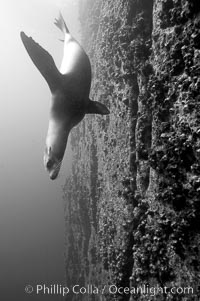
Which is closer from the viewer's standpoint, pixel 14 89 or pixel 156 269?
pixel 156 269

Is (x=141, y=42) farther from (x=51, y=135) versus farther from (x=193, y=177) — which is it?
(x=193, y=177)

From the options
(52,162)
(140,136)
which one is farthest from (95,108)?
(52,162)

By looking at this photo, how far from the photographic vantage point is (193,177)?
2.47 metres

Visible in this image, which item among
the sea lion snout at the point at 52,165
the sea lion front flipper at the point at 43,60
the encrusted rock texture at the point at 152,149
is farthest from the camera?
the sea lion front flipper at the point at 43,60

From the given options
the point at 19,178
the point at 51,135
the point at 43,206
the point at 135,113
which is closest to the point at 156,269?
the point at 51,135

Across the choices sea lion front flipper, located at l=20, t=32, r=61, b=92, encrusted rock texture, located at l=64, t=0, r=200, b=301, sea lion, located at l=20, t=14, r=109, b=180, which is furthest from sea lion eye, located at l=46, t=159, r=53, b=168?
encrusted rock texture, located at l=64, t=0, r=200, b=301

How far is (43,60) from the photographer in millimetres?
3148

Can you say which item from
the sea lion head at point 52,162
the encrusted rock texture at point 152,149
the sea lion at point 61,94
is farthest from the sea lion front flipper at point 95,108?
the sea lion head at point 52,162

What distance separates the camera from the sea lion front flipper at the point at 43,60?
120 inches

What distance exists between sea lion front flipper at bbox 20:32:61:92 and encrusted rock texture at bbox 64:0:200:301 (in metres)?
1.13

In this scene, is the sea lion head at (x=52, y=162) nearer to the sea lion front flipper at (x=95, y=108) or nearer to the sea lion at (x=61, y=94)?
the sea lion at (x=61, y=94)

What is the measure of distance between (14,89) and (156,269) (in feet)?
195

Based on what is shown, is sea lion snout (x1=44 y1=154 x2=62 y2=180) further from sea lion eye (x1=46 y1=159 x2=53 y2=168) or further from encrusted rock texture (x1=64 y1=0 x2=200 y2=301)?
encrusted rock texture (x1=64 y1=0 x2=200 y2=301)

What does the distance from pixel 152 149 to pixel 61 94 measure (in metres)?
1.24
